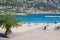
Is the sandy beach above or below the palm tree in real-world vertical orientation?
below

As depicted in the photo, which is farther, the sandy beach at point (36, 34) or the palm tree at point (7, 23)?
the palm tree at point (7, 23)

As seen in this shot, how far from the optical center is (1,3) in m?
84.1

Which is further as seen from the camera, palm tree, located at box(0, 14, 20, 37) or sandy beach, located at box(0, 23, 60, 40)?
palm tree, located at box(0, 14, 20, 37)

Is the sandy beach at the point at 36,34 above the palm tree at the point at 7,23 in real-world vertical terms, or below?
below

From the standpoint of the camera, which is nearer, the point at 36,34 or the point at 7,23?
the point at 7,23

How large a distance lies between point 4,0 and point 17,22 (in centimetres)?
7191

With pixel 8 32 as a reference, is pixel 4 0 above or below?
below

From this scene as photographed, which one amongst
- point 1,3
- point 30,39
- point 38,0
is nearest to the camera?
point 30,39

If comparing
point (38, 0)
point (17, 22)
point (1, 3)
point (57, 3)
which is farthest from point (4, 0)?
point (17, 22)

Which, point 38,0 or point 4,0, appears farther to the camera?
point 38,0

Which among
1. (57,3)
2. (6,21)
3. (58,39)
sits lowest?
(57,3)

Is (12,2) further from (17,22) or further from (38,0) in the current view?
(17,22)

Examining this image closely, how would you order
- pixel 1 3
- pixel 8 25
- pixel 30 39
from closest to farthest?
pixel 30 39 → pixel 8 25 → pixel 1 3

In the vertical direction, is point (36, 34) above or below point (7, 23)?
below
